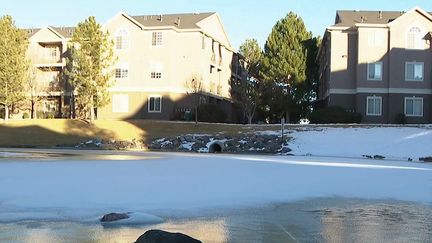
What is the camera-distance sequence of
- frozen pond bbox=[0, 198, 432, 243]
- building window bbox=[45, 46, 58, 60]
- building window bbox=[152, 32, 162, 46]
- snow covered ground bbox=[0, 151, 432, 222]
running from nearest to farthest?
frozen pond bbox=[0, 198, 432, 243]
snow covered ground bbox=[0, 151, 432, 222]
building window bbox=[152, 32, 162, 46]
building window bbox=[45, 46, 58, 60]

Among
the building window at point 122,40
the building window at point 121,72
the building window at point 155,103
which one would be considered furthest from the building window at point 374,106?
the building window at point 122,40

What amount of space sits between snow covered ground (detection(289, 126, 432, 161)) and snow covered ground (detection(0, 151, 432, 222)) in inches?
628

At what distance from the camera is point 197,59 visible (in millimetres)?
57500

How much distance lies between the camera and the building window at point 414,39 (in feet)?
169

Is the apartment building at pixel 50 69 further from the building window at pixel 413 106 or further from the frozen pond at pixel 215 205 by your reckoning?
the frozen pond at pixel 215 205

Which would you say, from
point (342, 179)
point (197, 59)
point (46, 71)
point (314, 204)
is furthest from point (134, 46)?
point (314, 204)

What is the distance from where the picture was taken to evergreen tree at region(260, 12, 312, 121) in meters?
57.9

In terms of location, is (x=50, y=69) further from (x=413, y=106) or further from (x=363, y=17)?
(x=413, y=106)

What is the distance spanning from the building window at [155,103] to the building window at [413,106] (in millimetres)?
23561

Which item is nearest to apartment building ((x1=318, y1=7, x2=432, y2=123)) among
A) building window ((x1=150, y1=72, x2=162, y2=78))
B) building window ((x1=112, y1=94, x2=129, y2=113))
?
building window ((x1=150, y1=72, x2=162, y2=78))

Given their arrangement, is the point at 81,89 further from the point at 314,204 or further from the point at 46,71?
the point at 314,204

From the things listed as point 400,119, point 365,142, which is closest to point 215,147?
point 365,142

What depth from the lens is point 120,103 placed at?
56281 mm

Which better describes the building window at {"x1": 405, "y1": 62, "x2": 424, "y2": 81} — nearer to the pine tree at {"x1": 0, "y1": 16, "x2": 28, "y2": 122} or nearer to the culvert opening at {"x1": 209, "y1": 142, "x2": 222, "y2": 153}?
the culvert opening at {"x1": 209, "y1": 142, "x2": 222, "y2": 153}
